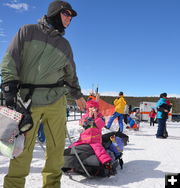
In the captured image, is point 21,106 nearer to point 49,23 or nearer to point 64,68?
point 64,68

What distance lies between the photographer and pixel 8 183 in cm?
221

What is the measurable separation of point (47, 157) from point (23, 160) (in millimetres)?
310

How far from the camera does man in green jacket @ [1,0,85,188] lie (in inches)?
85.8

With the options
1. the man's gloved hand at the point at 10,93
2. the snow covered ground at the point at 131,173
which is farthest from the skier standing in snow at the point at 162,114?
the man's gloved hand at the point at 10,93

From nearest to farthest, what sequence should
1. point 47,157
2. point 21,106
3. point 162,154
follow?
point 21,106
point 47,157
point 162,154

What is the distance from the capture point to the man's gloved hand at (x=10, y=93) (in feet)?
6.72

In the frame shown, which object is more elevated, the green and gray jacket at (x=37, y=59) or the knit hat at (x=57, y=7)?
the knit hat at (x=57, y=7)

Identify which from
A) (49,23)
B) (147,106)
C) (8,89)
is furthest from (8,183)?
(147,106)

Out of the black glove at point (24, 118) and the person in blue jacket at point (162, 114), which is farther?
the person in blue jacket at point (162, 114)

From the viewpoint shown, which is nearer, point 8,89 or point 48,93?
point 8,89

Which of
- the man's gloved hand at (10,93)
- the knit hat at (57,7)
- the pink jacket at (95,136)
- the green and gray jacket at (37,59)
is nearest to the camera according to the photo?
the man's gloved hand at (10,93)

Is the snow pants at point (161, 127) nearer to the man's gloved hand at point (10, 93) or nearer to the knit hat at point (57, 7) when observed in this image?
the knit hat at point (57, 7)

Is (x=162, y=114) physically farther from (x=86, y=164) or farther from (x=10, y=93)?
(x=10, y=93)

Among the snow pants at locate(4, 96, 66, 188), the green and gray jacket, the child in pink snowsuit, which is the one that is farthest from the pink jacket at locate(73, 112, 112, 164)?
the green and gray jacket
